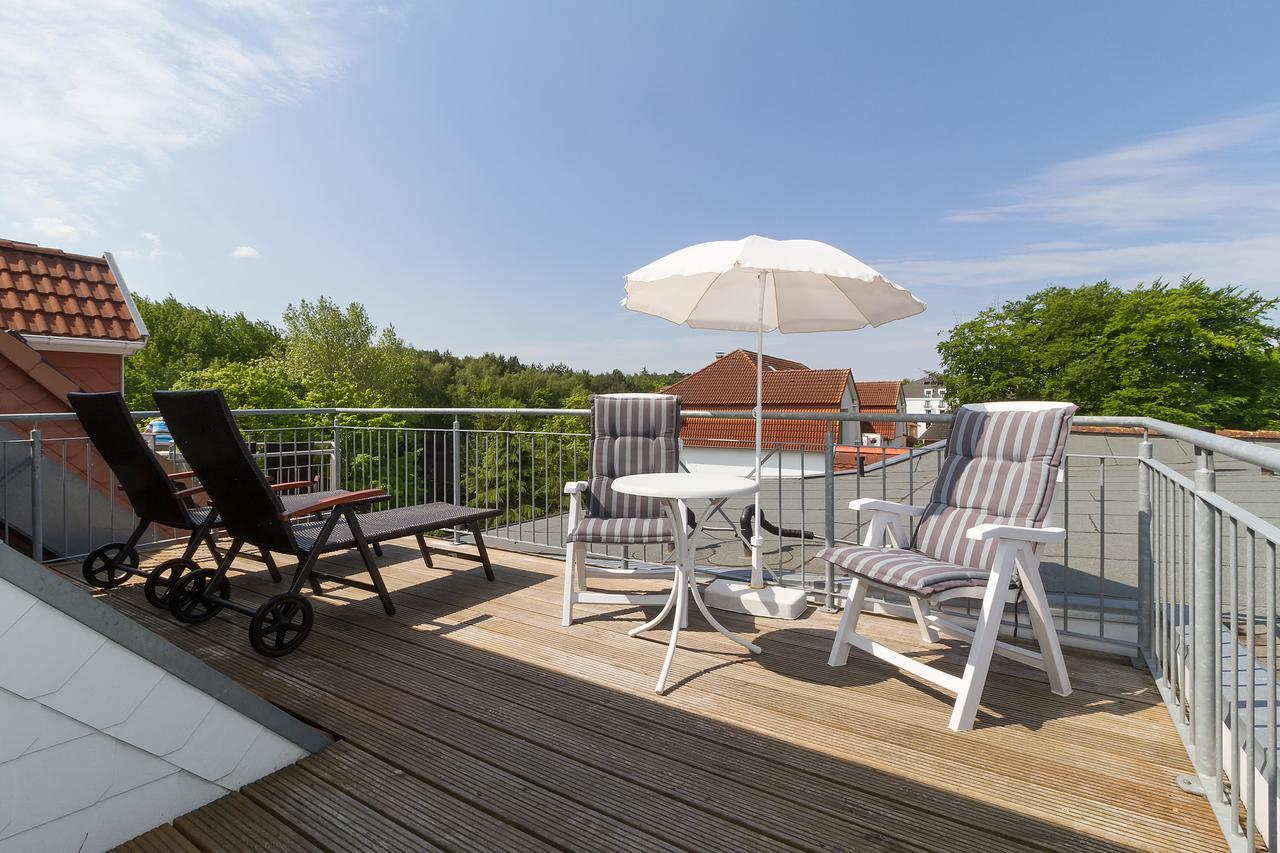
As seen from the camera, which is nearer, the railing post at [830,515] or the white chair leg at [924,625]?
the white chair leg at [924,625]

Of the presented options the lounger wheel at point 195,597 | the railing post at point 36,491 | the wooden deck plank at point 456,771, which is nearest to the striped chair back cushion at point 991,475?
the wooden deck plank at point 456,771

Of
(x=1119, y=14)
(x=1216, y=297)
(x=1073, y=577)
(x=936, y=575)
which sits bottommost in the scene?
(x=1073, y=577)

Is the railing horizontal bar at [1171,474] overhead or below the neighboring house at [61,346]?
below

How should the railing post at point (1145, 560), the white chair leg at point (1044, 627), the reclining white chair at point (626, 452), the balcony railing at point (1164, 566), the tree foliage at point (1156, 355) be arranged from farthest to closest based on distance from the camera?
the tree foliage at point (1156, 355), the reclining white chair at point (626, 452), the railing post at point (1145, 560), the white chair leg at point (1044, 627), the balcony railing at point (1164, 566)

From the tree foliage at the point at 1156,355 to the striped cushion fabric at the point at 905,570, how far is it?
116 feet

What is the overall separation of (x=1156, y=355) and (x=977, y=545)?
3679 centimetres

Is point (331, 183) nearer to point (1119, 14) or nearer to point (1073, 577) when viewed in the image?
point (1073, 577)

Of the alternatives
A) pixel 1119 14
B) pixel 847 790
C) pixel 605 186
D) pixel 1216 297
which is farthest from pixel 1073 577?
pixel 1216 297

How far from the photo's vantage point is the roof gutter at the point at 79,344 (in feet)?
22.1

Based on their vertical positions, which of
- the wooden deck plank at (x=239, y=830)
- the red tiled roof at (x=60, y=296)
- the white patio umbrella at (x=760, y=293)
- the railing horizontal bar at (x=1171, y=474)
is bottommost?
the wooden deck plank at (x=239, y=830)

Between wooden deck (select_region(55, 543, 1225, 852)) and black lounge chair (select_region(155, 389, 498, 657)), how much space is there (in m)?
0.14

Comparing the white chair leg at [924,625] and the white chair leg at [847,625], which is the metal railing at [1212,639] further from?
the white chair leg at [847,625]

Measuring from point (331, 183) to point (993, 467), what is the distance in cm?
2358

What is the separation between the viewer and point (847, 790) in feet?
6.17
